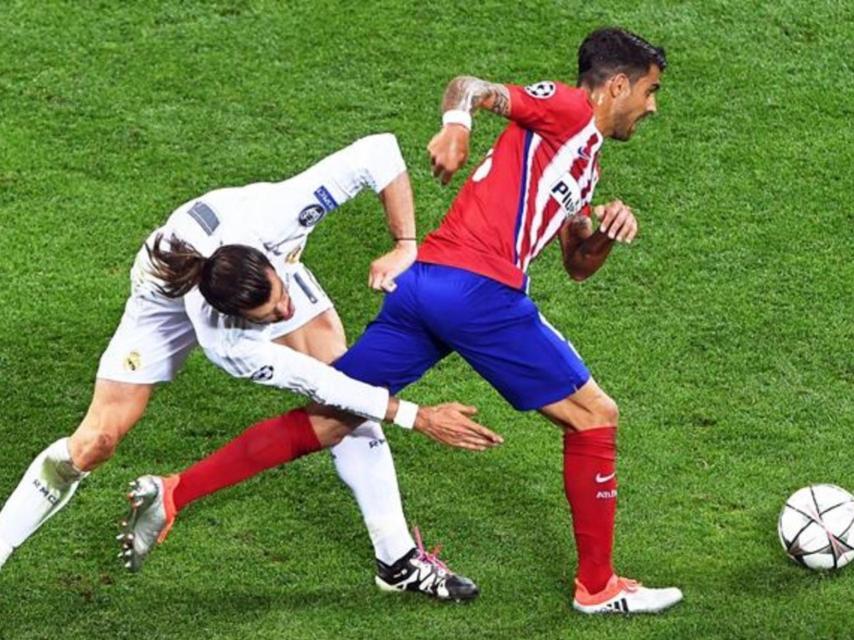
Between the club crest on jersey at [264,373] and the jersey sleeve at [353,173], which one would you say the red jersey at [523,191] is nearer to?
the jersey sleeve at [353,173]

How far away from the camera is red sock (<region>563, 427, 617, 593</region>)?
7656 millimetres

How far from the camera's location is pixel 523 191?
760cm

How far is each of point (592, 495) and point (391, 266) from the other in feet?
3.83

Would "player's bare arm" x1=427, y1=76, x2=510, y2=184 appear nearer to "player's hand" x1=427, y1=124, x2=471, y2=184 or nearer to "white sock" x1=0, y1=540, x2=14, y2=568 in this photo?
"player's hand" x1=427, y1=124, x2=471, y2=184

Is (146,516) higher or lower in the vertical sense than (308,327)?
lower

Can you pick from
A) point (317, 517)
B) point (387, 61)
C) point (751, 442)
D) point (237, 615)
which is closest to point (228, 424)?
point (317, 517)

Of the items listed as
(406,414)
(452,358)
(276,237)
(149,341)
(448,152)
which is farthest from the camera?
(452,358)

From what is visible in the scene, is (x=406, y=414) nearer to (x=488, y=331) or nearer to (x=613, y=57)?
(x=488, y=331)

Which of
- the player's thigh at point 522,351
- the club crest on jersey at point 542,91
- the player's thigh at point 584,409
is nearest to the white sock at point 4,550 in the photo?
the player's thigh at point 522,351

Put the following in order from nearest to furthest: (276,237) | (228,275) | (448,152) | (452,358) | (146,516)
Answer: (448,152) < (228,275) < (276,237) < (146,516) < (452,358)

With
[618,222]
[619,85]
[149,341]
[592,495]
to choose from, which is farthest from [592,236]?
[149,341]

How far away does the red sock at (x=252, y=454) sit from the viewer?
782cm

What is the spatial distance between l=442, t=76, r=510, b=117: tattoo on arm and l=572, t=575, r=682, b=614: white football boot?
1872 millimetres

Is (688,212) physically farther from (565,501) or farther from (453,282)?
(453,282)
